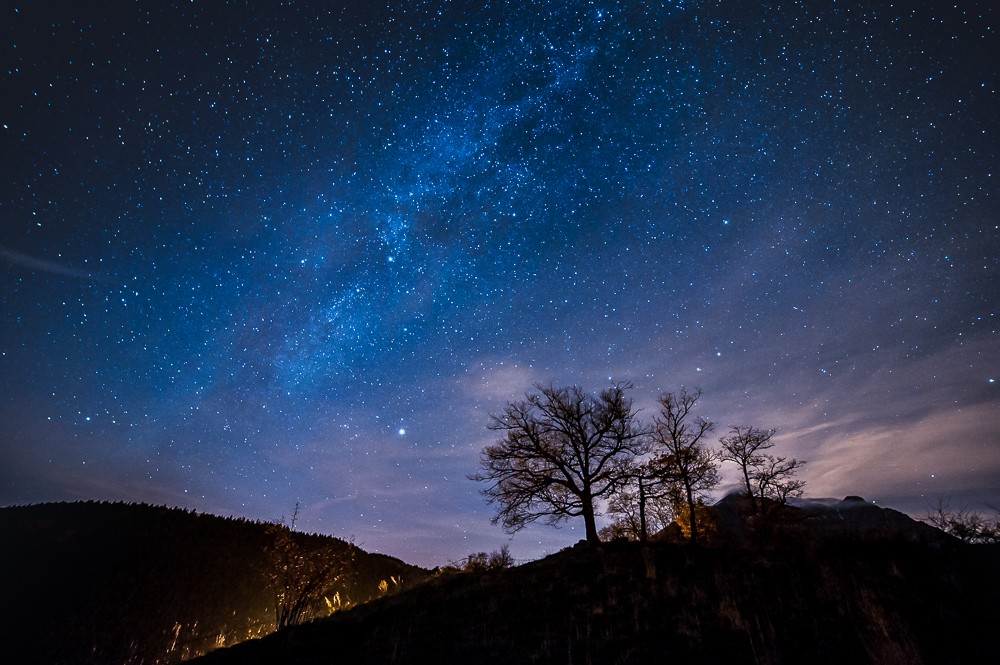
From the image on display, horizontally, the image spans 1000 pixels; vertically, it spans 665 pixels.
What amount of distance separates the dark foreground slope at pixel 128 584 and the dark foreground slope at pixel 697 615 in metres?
15.7

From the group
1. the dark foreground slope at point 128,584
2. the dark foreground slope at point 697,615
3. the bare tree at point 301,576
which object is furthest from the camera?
the dark foreground slope at point 128,584

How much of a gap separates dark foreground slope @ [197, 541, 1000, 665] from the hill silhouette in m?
0.05

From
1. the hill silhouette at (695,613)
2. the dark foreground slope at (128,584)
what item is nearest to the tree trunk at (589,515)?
the hill silhouette at (695,613)

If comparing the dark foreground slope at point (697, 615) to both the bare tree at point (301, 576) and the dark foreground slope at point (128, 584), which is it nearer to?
the bare tree at point (301, 576)

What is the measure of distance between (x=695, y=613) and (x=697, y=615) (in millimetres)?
157

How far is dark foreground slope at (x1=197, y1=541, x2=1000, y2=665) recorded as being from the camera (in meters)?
9.01

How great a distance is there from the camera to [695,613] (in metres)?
10.7

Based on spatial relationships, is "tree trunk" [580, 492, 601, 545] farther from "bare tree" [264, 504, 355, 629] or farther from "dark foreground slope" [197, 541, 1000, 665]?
"bare tree" [264, 504, 355, 629]

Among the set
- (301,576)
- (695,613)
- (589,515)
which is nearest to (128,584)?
(301,576)

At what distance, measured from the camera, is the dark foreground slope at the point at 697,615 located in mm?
9008

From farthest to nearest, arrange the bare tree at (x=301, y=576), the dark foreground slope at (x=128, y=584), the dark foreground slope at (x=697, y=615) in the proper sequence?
the dark foreground slope at (x=128, y=584) < the bare tree at (x=301, y=576) < the dark foreground slope at (x=697, y=615)

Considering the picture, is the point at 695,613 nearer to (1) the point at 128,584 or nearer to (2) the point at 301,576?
(2) the point at 301,576

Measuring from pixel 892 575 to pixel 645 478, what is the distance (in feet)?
38.1

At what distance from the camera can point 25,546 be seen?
40625 mm
